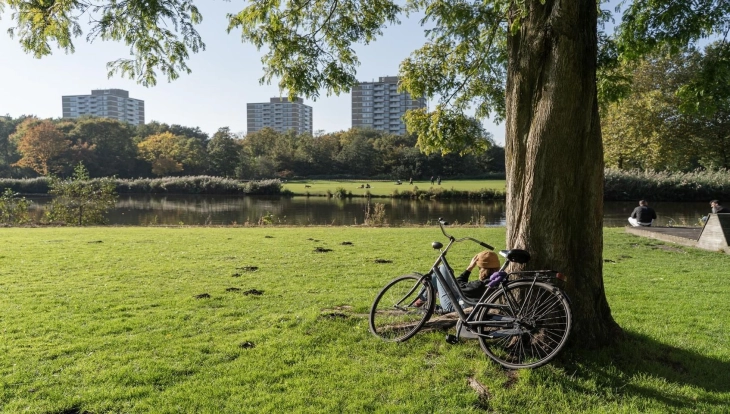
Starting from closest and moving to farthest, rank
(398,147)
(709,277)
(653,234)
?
1. (709,277)
2. (653,234)
3. (398,147)

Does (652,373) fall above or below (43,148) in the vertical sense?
below

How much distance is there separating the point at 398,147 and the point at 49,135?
51.6 m

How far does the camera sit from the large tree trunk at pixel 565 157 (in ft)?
16.0

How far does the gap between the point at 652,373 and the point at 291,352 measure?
3450 mm

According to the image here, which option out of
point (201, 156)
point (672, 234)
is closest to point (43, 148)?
point (201, 156)

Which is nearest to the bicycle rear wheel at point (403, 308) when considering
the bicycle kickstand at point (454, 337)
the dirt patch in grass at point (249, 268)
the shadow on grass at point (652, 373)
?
the bicycle kickstand at point (454, 337)

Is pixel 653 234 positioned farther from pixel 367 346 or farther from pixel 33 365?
pixel 33 365

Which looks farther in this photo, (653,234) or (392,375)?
(653,234)

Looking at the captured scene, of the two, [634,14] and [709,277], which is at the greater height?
[634,14]

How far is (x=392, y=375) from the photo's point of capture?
15.0 ft

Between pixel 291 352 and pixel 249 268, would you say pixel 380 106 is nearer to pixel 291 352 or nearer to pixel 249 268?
pixel 249 268

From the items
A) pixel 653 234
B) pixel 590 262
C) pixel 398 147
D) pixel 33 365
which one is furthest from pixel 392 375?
pixel 398 147

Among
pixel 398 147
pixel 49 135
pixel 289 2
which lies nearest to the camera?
pixel 289 2

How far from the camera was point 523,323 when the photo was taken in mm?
4496
